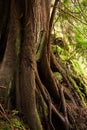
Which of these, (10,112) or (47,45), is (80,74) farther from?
(10,112)

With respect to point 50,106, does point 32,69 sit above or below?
above

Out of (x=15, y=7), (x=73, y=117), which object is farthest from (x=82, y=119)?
(x=15, y=7)

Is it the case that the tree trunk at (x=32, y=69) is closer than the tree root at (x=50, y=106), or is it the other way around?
the tree trunk at (x=32, y=69)

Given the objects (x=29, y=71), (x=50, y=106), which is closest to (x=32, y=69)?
(x=29, y=71)

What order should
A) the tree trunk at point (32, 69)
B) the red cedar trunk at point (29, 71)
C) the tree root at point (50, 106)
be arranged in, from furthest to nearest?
1. the tree root at point (50, 106)
2. the tree trunk at point (32, 69)
3. the red cedar trunk at point (29, 71)

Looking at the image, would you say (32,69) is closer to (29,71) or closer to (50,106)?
(29,71)

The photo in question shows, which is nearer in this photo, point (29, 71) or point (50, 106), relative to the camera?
point (29, 71)

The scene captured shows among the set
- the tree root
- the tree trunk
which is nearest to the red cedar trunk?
the tree trunk

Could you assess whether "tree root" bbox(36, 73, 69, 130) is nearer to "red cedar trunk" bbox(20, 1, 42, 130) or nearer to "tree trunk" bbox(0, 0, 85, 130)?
"tree trunk" bbox(0, 0, 85, 130)

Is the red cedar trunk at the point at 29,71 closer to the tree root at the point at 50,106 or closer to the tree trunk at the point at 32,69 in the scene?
the tree trunk at the point at 32,69

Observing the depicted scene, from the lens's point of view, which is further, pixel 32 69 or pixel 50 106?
pixel 50 106

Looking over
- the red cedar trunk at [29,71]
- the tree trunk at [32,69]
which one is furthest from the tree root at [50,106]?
the red cedar trunk at [29,71]

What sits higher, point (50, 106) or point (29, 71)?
point (29, 71)

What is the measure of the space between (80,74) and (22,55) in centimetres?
373
